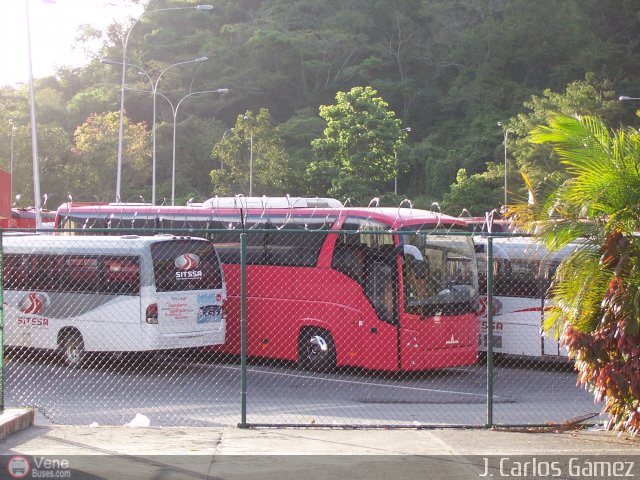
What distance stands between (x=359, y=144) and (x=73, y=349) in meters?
42.9

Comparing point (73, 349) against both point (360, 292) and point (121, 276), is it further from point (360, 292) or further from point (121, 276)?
point (360, 292)

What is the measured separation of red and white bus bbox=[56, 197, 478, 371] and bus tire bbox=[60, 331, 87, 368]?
2505mm

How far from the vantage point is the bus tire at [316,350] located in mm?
17125

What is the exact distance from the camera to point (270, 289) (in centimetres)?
1789

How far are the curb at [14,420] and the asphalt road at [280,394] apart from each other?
1.28 metres

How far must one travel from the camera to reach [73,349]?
1694cm

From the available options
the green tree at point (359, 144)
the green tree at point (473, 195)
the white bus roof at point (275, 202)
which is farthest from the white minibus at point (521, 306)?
the green tree at point (473, 195)

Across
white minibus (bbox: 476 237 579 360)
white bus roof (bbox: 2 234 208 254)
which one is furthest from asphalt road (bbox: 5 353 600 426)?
white bus roof (bbox: 2 234 208 254)

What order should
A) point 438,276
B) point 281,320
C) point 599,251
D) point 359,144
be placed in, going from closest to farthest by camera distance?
point 599,251 < point 438,276 < point 281,320 < point 359,144

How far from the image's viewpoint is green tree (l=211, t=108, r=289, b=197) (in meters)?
64.1

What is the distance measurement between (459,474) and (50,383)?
8933 millimetres

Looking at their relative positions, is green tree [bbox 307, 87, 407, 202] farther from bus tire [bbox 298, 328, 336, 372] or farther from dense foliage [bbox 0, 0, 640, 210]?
bus tire [bbox 298, 328, 336, 372]

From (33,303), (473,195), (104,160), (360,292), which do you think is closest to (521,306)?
(360,292)

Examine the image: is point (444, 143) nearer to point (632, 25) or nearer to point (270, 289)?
point (632, 25)
